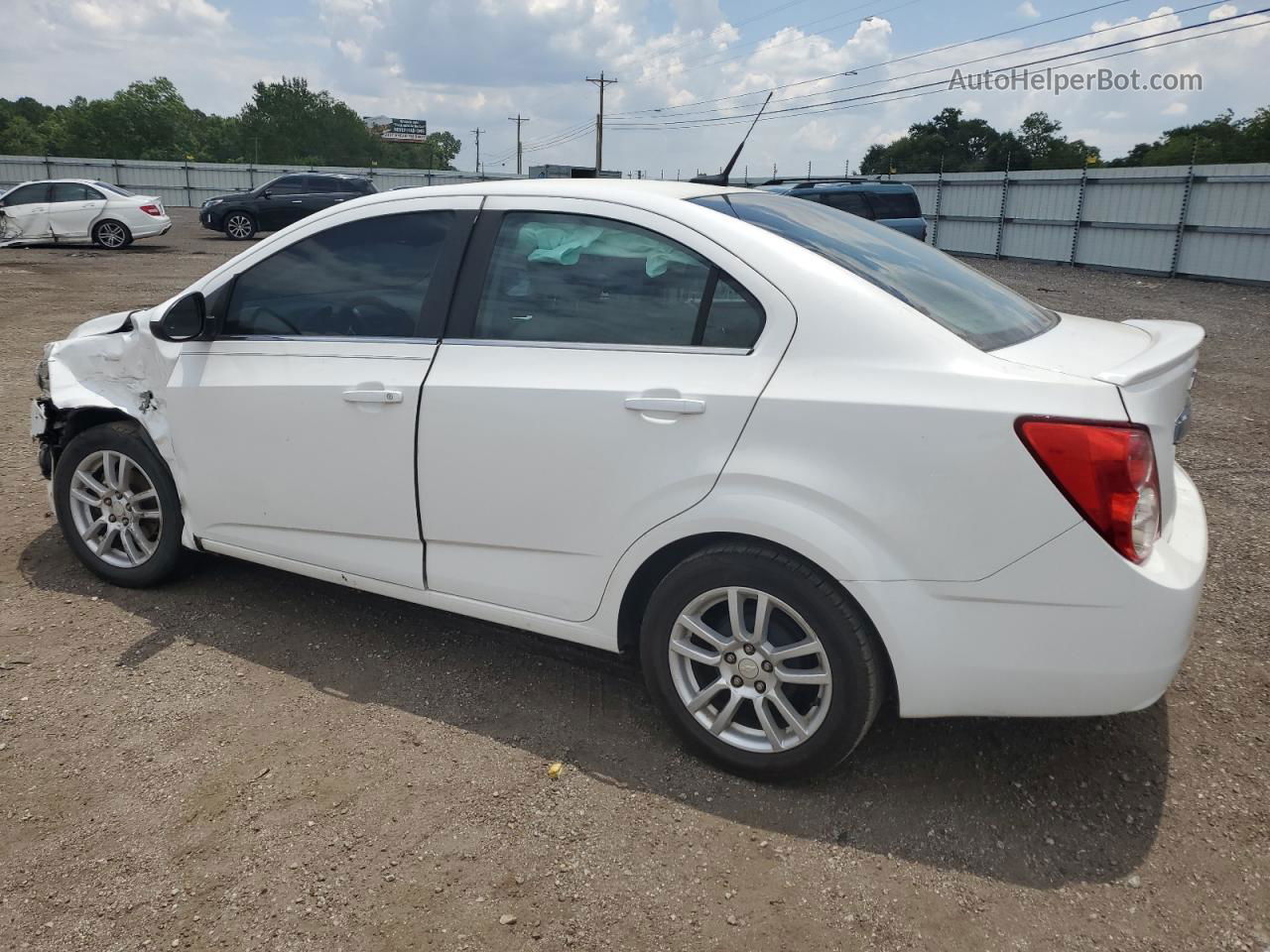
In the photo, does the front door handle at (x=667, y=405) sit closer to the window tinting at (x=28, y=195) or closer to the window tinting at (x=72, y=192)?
the window tinting at (x=72, y=192)

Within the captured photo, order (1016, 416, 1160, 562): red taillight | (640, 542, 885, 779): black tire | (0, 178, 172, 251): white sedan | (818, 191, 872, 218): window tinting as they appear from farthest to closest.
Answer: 1. (0, 178, 172, 251): white sedan
2. (818, 191, 872, 218): window tinting
3. (640, 542, 885, 779): black tire
4. (1016, 416, 1160, 562): red taillight

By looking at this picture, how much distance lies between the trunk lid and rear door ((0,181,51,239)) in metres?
23.4

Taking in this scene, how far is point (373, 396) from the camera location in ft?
10.3

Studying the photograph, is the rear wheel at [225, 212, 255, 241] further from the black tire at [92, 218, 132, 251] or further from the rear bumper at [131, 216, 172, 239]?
the black tire at [92, 218, 132, 251]

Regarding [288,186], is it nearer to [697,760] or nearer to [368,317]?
[368,317]

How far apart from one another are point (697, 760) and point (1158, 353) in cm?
181

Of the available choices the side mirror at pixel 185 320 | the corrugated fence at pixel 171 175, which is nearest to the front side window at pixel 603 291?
the side mirror at pixel 185 320

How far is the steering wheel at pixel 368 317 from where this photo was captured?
324 centimetres

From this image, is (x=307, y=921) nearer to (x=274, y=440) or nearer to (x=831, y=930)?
(x=831, y=930)

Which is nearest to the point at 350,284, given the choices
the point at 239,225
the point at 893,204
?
the point at 893,204

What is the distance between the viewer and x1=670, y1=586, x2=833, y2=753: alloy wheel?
2637mm

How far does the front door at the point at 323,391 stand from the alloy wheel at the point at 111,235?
2082 cm

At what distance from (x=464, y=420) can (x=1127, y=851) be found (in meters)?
2.26

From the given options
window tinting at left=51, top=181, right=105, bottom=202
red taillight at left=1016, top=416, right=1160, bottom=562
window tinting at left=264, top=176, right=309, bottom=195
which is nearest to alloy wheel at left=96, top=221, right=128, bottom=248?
window tinting at left=51, top=181, right=105, bottom=202
